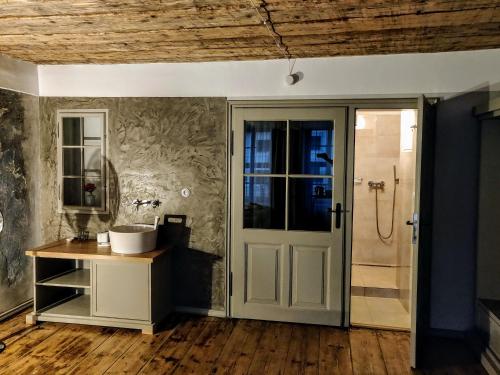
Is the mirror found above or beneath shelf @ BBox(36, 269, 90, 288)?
above

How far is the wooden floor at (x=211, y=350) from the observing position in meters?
2.98

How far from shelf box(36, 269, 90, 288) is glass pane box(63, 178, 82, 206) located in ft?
2.21

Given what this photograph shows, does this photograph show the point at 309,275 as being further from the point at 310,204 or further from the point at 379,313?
the point at 379,313

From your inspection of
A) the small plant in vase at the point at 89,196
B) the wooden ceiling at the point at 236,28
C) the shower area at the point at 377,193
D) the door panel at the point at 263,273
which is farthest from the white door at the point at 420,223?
the small plant in vase at the point at 89,196

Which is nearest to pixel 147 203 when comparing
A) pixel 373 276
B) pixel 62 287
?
pixel 62 287

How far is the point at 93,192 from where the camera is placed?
4.16 m

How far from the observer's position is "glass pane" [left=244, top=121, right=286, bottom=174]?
3756mm

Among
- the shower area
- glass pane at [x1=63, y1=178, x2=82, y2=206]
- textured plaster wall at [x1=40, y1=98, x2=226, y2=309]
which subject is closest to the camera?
textured plaster wall at [x1=40, y1=98, x2=226, y2=309]

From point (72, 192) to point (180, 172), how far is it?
46.2 inches

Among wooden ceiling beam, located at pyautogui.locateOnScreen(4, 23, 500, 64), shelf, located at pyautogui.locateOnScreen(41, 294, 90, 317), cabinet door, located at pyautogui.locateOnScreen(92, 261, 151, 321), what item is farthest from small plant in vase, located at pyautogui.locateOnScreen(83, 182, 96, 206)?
wooden ceiling beam, located at pyautogui.locateOnScreen(4, 23, 500, 64)

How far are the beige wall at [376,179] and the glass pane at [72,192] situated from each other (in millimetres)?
3438

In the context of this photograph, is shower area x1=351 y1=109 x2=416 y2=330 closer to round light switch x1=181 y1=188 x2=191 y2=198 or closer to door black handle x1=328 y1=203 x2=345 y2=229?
door black handle x1=328 y1=203 x2=345 y2=229

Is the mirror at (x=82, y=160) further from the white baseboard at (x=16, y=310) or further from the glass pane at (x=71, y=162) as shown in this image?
the white baseboard at (x=16, y=310)

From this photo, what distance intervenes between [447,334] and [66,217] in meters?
3.66
